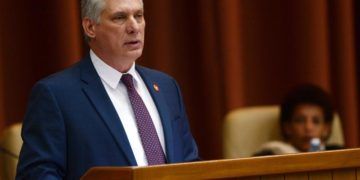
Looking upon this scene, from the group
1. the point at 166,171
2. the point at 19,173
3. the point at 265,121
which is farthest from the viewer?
the point at 265,121

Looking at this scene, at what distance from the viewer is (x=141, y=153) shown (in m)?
2.72

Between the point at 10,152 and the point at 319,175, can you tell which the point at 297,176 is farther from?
the point at 10,152

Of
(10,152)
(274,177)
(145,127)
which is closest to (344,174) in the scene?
(274,177)

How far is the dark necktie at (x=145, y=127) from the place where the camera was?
2.73m

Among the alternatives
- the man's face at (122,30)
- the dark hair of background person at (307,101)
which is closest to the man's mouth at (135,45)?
the man's face at (122,30)

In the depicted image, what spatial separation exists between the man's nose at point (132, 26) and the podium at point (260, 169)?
0.63m

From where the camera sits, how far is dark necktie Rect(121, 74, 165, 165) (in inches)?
107

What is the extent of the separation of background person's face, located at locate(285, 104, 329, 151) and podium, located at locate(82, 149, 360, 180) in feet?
6.27

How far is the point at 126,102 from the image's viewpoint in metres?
2.81

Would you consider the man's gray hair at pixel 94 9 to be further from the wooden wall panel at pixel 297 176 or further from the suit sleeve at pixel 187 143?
the wooden wall panel at pixel 297 176

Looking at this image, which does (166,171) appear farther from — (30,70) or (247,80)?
(247,80)

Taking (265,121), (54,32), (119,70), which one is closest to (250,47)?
(265,121)

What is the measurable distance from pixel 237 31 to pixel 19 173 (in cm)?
238

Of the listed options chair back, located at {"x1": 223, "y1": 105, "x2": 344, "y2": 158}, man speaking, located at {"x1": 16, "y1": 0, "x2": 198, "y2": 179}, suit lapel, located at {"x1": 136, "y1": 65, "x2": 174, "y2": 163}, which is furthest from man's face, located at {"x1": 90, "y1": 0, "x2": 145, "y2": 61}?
chair back, located at {"x1": 223, "y1": 105, "x2": 344, "y2": 158}
